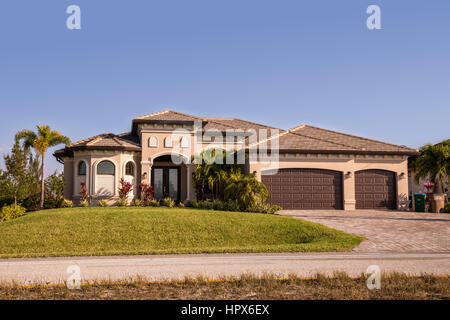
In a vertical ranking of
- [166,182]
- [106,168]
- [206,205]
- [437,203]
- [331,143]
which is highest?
[331,143]

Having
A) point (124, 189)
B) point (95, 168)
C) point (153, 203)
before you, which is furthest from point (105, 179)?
point (153, 203)

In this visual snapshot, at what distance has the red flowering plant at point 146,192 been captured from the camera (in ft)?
79.2

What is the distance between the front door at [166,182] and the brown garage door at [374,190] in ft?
42.1

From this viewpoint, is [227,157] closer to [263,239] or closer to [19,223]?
[263,239]

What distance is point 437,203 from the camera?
23.1 metres

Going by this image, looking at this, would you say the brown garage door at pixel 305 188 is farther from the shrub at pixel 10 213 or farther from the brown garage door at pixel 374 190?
the shrub at pixel 10 213

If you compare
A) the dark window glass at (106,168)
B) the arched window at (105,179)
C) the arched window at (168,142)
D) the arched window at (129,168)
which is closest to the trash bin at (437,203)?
the arched window at (168,142)

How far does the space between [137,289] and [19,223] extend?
40.9 feet

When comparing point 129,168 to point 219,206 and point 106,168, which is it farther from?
point 219,206

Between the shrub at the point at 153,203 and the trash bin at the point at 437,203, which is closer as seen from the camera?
the trash bin at the point at 437,203

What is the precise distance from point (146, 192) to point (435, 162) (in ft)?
61.9

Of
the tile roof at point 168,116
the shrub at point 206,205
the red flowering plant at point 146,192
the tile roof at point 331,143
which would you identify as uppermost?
the tile roof at point 168,116
